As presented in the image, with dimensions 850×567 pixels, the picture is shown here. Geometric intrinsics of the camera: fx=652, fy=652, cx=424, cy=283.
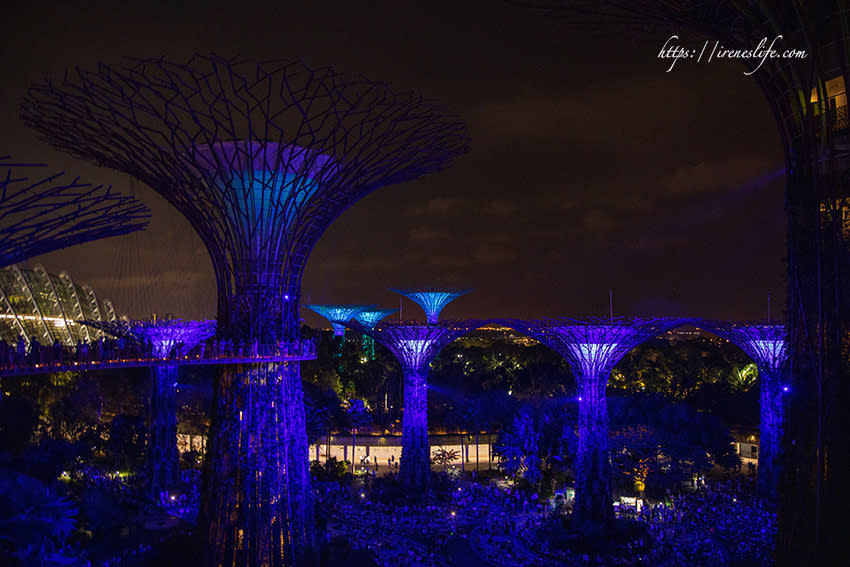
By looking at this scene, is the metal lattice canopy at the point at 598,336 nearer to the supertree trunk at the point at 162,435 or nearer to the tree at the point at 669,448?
the tree at the point at 669,448

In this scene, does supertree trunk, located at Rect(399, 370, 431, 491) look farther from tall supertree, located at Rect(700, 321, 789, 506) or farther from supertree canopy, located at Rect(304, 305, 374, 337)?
supertree canopy, located at Rect(304, 305, 374, 337)

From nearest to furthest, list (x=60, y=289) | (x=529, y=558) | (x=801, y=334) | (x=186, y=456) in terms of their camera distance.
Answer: (x=801, y=334), (x=529, y=558), (x=186, y=456), (x=60, y=289)

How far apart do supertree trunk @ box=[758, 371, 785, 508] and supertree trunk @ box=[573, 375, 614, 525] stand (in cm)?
707

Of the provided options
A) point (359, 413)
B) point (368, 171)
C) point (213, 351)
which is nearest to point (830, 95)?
point (368, 171)

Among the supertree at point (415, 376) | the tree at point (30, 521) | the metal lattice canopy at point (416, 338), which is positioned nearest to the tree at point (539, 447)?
the supertree at point (415, 376)

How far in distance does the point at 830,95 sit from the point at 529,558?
42.8 feet

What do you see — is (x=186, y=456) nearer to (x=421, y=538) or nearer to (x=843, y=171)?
(x=421, y=538)

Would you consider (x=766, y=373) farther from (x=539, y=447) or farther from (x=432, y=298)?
(x=432, y=298)

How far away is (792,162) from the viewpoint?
25.0 ft

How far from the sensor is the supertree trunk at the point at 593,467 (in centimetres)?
1750

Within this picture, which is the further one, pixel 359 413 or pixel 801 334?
pixel 359 413

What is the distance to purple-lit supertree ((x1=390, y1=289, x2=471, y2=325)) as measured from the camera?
1273 inches

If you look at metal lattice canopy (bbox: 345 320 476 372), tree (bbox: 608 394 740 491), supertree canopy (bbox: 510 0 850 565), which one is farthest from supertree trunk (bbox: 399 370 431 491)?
supertree canopy (bbox: 510 0 850 565)

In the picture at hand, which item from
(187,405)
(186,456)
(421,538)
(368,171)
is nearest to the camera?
(368,171)
